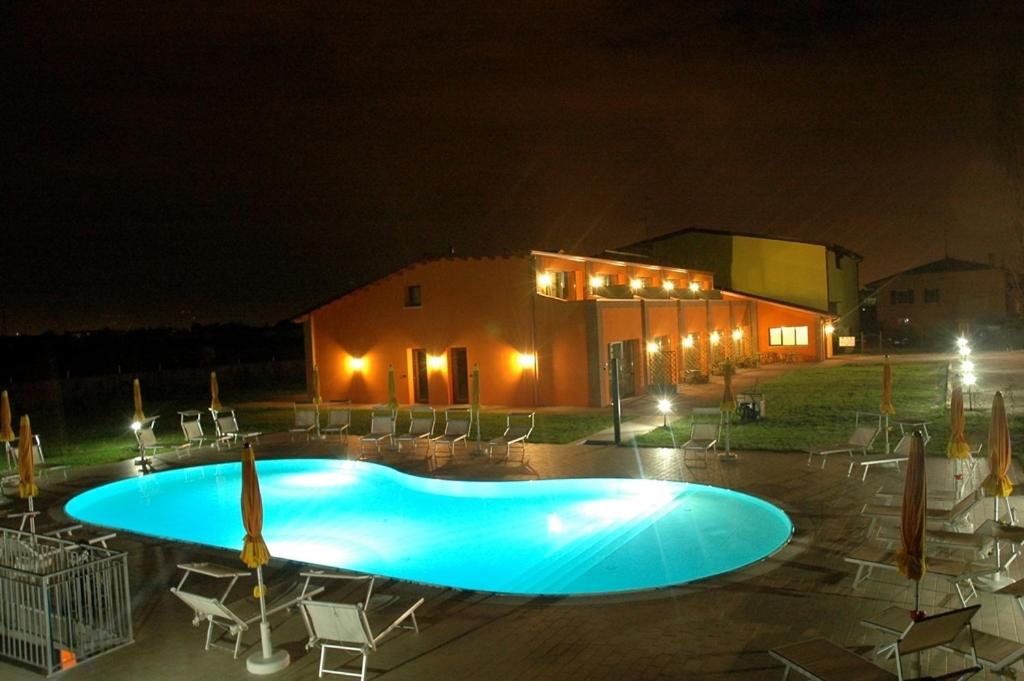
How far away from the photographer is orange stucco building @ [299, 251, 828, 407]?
24359mm

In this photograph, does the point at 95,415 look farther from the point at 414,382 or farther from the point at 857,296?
the point at 857,296

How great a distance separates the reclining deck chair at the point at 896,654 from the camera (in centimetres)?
473

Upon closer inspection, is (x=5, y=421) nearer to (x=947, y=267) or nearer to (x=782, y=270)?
(x=782, y=270)

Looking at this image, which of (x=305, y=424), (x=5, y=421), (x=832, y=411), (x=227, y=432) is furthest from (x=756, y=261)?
(x=5, y=421)

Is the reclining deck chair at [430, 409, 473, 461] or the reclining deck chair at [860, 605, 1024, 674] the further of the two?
the reclining deck chair at [430, 409, 473, 461]

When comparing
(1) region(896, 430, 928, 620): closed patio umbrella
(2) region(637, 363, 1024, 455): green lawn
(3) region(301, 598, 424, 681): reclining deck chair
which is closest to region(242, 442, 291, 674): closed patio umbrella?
(3) region(301, 598, 424, 681): reclining deck chair

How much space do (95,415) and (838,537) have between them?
2718 cm

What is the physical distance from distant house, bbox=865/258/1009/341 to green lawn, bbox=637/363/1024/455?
97.5 feet

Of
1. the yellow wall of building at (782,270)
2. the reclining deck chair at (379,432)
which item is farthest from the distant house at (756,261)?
the reclining deck chair at (379,432)

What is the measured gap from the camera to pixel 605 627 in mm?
6613

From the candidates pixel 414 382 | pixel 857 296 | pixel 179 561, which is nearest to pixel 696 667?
pixel 179 561

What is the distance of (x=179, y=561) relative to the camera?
30.5ft

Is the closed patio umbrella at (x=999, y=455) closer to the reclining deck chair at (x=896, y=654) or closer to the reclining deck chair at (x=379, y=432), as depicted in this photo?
the reclining deck chair at (x=896, y=654)

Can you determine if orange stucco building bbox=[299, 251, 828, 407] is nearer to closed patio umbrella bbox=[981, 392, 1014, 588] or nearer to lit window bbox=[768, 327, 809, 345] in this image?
lit window bbox=[768, 327, 809, 345]
